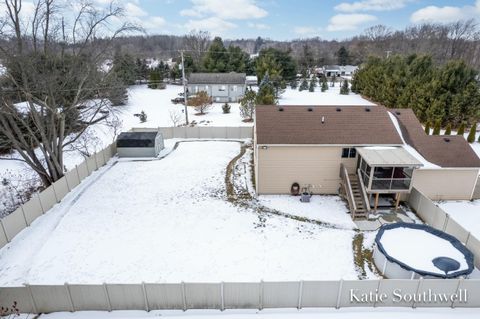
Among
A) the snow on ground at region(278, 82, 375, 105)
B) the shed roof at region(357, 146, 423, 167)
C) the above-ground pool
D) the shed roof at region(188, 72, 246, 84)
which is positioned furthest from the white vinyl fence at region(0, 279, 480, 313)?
the shed roof at region(188, 72, 246, 84)

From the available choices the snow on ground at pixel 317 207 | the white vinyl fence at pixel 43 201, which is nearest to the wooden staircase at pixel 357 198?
the snow on ground at pixel 317 207

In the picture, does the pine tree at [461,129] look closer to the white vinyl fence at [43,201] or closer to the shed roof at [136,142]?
the shed roof at [136,142]

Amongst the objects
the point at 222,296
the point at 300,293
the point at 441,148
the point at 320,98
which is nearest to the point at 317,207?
the point at 300,293

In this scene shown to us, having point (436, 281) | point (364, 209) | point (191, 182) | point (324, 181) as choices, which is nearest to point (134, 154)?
point (191, 182)

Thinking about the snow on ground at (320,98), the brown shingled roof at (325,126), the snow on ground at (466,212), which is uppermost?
the brown shingled roof at (325,126)

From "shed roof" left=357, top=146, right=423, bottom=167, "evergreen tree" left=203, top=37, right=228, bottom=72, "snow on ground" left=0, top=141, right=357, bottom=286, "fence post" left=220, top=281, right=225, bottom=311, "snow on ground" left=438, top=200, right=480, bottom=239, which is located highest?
"evergreen tree" left=203, top=37, right=228, bottom=72

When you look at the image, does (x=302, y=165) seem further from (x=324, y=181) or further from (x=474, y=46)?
(x=474, y=46)

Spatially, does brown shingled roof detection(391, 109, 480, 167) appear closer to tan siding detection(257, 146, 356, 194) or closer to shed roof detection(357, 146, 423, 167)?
shed roof detection(357, 146, 423, 167)
